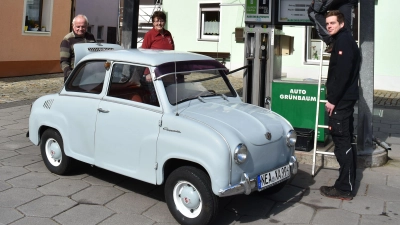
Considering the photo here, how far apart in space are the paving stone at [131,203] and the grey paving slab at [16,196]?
0.87m

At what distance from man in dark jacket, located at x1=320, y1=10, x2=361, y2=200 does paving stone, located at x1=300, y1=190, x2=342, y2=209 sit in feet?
0.30

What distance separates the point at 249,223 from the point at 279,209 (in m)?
0.54

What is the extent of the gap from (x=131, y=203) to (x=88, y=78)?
5.38 feet

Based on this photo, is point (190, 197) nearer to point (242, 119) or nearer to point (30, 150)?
point (242, 119)

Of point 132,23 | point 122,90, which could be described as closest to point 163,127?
point 122,90

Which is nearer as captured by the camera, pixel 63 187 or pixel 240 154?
pixel 240 154

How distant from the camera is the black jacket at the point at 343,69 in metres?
5.40

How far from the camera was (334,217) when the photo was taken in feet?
16.7

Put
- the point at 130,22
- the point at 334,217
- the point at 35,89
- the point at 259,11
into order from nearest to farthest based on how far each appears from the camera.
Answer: the point at 334,217 < the point at 259,11 < the point at 130,22 < the point at 35,89

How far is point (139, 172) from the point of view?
510cm

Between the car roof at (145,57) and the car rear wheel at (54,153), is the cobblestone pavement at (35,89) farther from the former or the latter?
the car roof at (145,57)

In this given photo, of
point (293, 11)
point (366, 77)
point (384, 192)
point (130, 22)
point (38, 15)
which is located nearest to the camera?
point (384, 192)

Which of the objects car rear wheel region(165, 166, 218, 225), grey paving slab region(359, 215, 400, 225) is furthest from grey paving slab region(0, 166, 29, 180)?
grey paving slab region(359, 215, 400, 225)

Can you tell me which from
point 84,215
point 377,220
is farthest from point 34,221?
point 377,220
